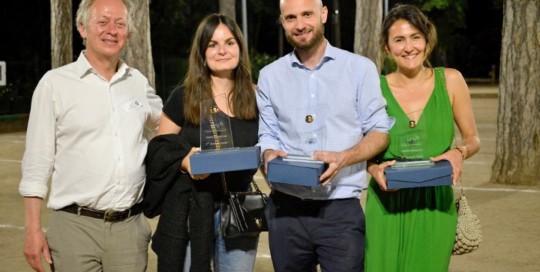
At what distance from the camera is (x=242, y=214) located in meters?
4.34

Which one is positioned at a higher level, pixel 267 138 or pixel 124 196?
pixel 267 138

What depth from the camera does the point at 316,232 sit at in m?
4.21

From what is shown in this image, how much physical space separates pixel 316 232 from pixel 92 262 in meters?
1.07

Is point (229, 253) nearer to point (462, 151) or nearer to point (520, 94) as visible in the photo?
point (462, 151)

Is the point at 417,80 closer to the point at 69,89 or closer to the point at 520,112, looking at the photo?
the point at 69,89

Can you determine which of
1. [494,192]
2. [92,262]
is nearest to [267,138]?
[92,262]

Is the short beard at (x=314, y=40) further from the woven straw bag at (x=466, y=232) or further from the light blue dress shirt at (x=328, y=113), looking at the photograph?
the woven straw bag at (x=466, y=232)

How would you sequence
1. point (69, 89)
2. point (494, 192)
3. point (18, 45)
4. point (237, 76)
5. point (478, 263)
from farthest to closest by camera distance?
1. point (18, 45)
2. point (494, 192)
3. point (478, 263)
4. point (237, 76)
5. point (69, 89)

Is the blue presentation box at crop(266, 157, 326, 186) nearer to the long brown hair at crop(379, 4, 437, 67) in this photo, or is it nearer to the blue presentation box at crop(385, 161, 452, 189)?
the blue presentation box at crop(385, 161, 452, 189)

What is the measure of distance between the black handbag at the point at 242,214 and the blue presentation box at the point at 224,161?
0.35m

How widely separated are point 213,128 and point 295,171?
0.53m

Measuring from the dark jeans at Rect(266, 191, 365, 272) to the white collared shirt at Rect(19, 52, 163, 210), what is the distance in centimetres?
73

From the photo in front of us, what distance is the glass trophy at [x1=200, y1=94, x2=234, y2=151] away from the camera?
418 centimetres

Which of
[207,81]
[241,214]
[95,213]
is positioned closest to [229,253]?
[241,214]
